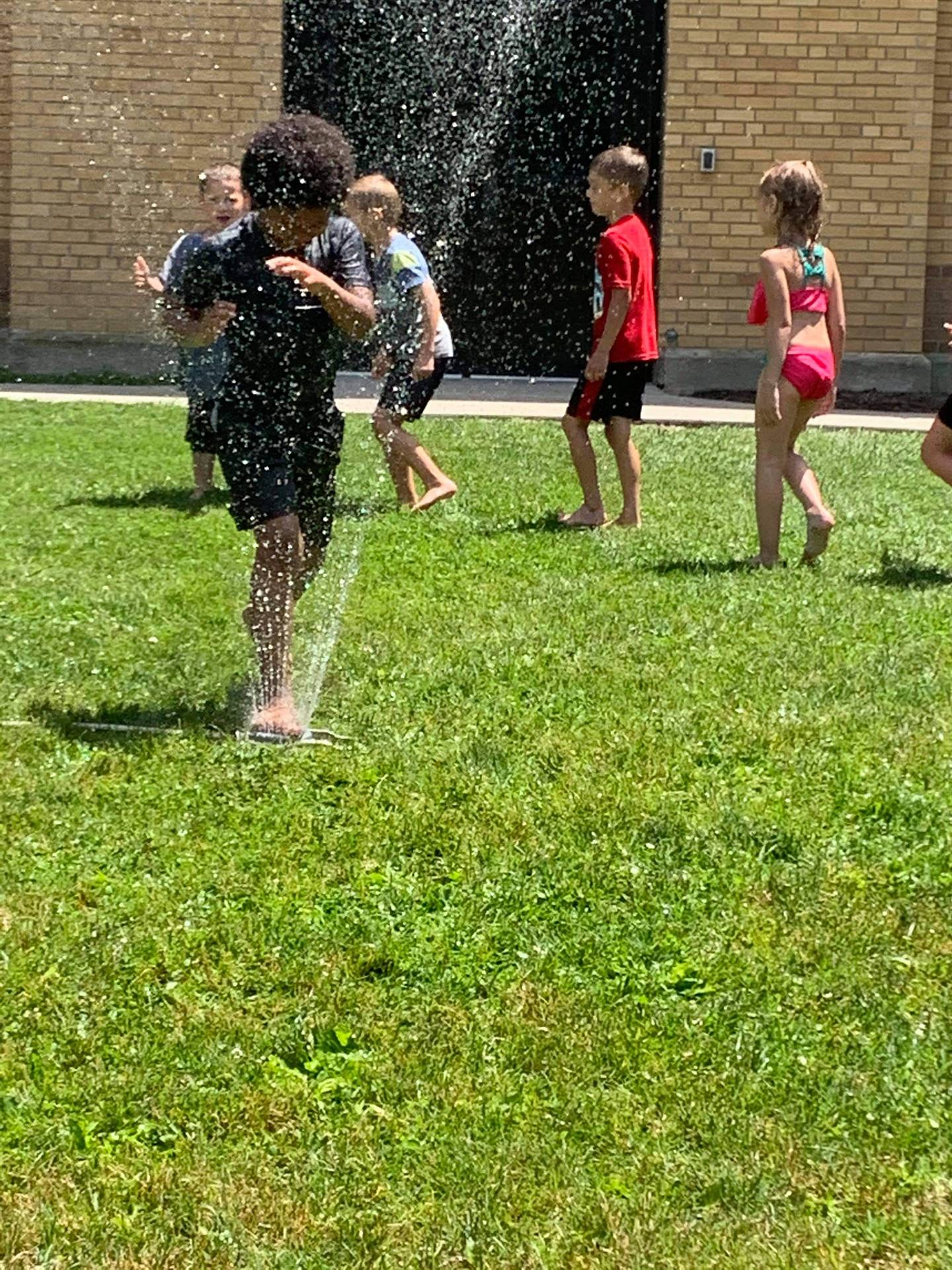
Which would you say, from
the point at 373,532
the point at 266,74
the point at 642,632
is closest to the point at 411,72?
the point at 266,74

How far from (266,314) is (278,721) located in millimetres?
1013

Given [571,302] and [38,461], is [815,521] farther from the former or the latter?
[571,302]

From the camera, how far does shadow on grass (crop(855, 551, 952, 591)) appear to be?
7.36 meters

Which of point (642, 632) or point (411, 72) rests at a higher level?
point (411, 72)

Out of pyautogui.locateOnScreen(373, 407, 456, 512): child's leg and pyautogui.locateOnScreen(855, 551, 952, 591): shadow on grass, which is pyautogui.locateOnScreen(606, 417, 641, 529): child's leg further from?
pyautogui.locateOnScreen(855, 551, 952, 591): shadow on grass

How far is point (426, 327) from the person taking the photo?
8.97 metres

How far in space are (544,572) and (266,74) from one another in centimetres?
876

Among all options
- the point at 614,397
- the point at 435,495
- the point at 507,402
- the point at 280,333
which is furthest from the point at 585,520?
the point at 507,402

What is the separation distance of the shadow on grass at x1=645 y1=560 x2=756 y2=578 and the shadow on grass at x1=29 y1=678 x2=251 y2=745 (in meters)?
2.43

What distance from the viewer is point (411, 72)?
51.0 feet

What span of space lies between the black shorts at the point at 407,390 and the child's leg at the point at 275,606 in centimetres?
401

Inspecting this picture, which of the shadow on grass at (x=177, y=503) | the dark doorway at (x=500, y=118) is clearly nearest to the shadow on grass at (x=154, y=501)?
the shadow on grass at (x=177, y=503)

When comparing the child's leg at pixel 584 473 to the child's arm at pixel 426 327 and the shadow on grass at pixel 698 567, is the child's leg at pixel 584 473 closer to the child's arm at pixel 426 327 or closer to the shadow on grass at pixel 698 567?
the child's arm at pixel 426 327

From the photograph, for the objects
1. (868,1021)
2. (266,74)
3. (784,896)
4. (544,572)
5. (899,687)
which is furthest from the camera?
(266,74)
